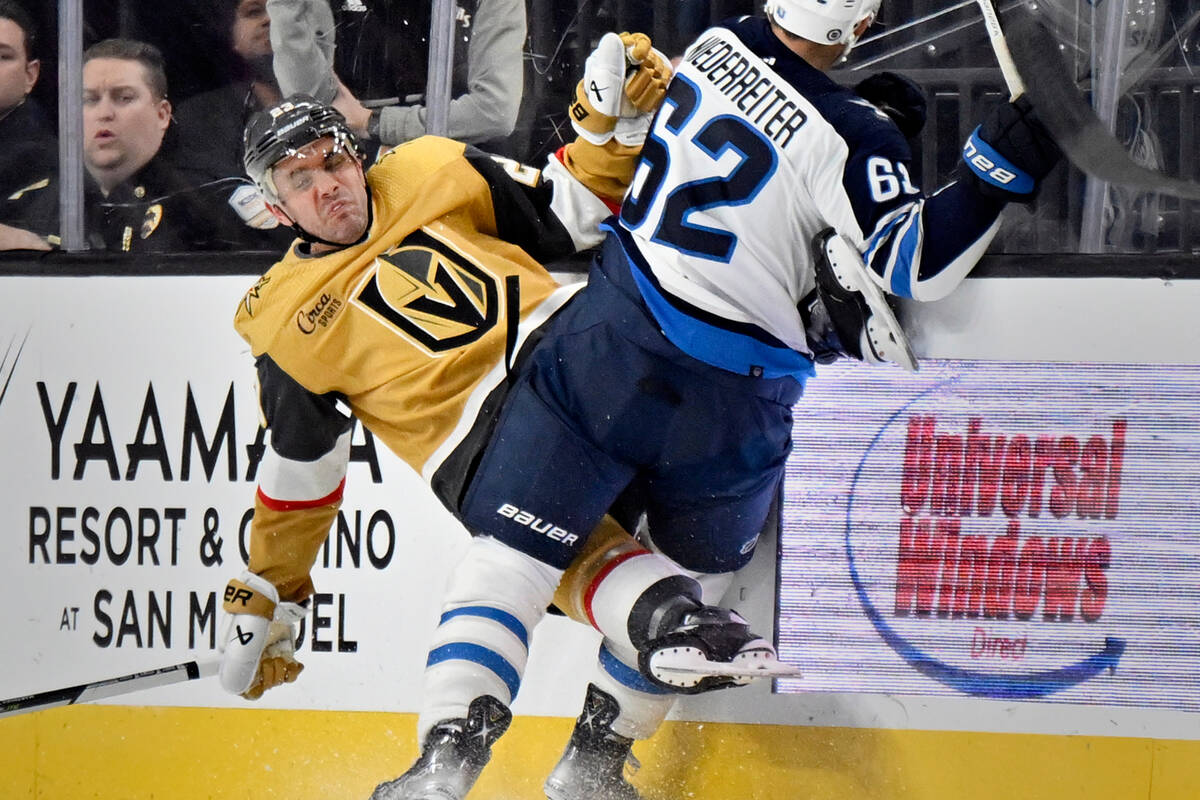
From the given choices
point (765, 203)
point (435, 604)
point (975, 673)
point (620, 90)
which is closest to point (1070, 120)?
point (765, 203)

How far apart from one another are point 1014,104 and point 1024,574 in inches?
42.5

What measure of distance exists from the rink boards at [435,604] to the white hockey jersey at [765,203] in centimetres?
59

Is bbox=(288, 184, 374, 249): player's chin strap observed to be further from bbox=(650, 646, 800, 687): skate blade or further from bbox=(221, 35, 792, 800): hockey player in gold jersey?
bbox=(650, 646, 800, 687): skate blade

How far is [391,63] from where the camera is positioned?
8.25 feet

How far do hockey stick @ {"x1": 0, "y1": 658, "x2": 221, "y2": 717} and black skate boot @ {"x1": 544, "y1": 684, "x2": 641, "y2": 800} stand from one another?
756 mm

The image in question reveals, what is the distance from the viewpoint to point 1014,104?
1622 mm

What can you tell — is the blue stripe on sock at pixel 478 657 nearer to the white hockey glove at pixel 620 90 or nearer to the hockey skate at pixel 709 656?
the hockey skate at pixel 709 656

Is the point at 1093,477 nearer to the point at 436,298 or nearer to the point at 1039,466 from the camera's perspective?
the point at 1039,466

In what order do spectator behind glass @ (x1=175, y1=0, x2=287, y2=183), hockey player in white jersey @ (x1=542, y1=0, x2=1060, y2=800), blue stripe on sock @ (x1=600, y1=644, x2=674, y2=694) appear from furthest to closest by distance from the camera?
spectator behind glass @ (x1=175, y1=0, x2=287, y2=183), blue stripe on sock @ (x1=600, y1=644, x2=674, y2=694), hockey player in white jersey @ (x1=542, y1=0, x2=1060, y2=800)

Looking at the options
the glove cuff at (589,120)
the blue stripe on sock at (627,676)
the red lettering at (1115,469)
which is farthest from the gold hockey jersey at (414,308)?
the red lettering at (1115,469)

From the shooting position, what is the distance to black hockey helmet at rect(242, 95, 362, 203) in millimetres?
2129

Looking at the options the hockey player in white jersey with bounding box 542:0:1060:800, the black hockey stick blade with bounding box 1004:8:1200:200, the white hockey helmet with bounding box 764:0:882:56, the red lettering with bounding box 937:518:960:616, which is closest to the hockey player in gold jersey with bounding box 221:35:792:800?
the hockey player in white jersey with bounding box 542:0:1060:800

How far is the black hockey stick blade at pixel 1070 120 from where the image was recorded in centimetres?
158

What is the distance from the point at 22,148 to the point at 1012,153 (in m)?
2.09
